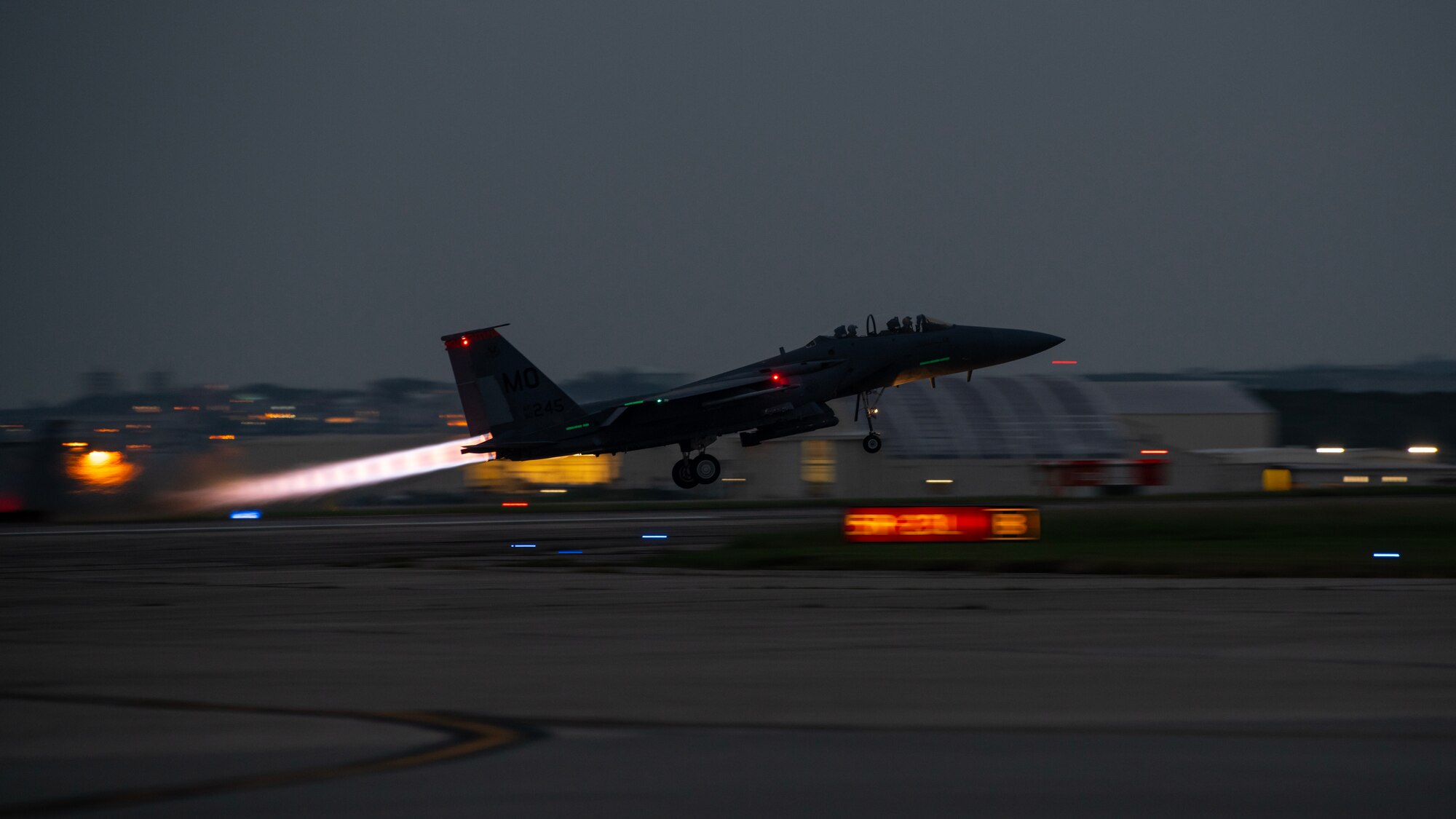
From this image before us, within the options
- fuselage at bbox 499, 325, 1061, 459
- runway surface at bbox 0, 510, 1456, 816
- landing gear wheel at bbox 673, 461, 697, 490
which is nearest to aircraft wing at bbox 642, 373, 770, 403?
fuselage at bbox 499, 325, 1061, 459

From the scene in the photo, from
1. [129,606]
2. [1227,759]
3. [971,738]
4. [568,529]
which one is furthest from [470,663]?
[568,529]

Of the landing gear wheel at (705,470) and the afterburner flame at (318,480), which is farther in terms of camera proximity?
the afterburner flame at (318,480)

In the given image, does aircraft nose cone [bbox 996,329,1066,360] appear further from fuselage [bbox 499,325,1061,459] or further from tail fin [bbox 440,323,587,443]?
tail fin [bbox 440,323,587,443]

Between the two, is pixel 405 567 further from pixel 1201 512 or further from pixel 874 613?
pixel 1201 512

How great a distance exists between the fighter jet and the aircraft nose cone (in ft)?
0.09

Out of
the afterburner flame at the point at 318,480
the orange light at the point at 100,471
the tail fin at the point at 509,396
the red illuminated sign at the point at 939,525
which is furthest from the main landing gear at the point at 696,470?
the orange light at the point at 100,471

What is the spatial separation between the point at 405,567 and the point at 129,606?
287 inches

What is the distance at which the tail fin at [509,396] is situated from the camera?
39.1m

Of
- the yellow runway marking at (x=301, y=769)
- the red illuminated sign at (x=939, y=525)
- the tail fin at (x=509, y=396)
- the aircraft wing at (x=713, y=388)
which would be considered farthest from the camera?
the tail fin at (x=509, y=396)

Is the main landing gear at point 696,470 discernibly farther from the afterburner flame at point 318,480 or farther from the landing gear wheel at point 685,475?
the afterburner flame at point 318,480

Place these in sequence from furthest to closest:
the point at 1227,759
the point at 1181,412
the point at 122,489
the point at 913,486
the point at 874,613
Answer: the point at 1181,412 → the point at 913,486 → the point at 122,489 → the point at 874,613 → the point at 1227,759

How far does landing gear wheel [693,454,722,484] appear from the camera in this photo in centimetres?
3928

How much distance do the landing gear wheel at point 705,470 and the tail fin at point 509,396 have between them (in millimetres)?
3398

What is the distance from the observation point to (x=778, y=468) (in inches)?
2982
